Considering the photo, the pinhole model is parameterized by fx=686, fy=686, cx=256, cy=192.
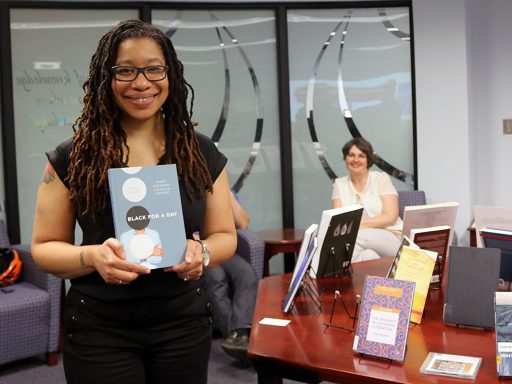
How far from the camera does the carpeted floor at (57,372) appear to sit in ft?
12.1

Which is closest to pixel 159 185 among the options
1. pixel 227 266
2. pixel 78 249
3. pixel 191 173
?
pixel 191 173

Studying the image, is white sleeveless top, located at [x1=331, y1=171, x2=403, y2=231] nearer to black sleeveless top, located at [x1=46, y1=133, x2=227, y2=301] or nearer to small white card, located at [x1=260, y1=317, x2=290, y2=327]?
small white card, located at [x1=260, y1=317, x2=290, y2=327]

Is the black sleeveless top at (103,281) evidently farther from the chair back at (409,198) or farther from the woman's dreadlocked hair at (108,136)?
the chair back at (409,198)

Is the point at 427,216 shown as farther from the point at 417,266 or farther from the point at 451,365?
the point at 451,365

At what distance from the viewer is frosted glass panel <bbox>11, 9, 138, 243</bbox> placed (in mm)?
5047

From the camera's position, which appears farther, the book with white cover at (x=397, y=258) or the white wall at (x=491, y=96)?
the white wall at (x=491, y=96)

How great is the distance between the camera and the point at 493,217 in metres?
2.93

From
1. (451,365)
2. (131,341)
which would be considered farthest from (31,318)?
(451,365)

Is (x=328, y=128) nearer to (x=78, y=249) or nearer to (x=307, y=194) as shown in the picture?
(x=307, y=194)

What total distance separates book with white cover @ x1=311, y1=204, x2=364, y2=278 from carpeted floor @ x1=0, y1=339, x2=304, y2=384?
0.89 metres

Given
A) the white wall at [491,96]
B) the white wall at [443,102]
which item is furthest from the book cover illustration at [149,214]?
the white wall at [491,96]

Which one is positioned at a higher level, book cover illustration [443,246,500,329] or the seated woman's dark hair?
the seated woman's dark hair

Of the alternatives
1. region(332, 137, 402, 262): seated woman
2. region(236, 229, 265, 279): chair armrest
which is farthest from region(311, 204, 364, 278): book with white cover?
region(332, 137, 402, 262): seated woman

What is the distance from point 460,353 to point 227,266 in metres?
2.57
